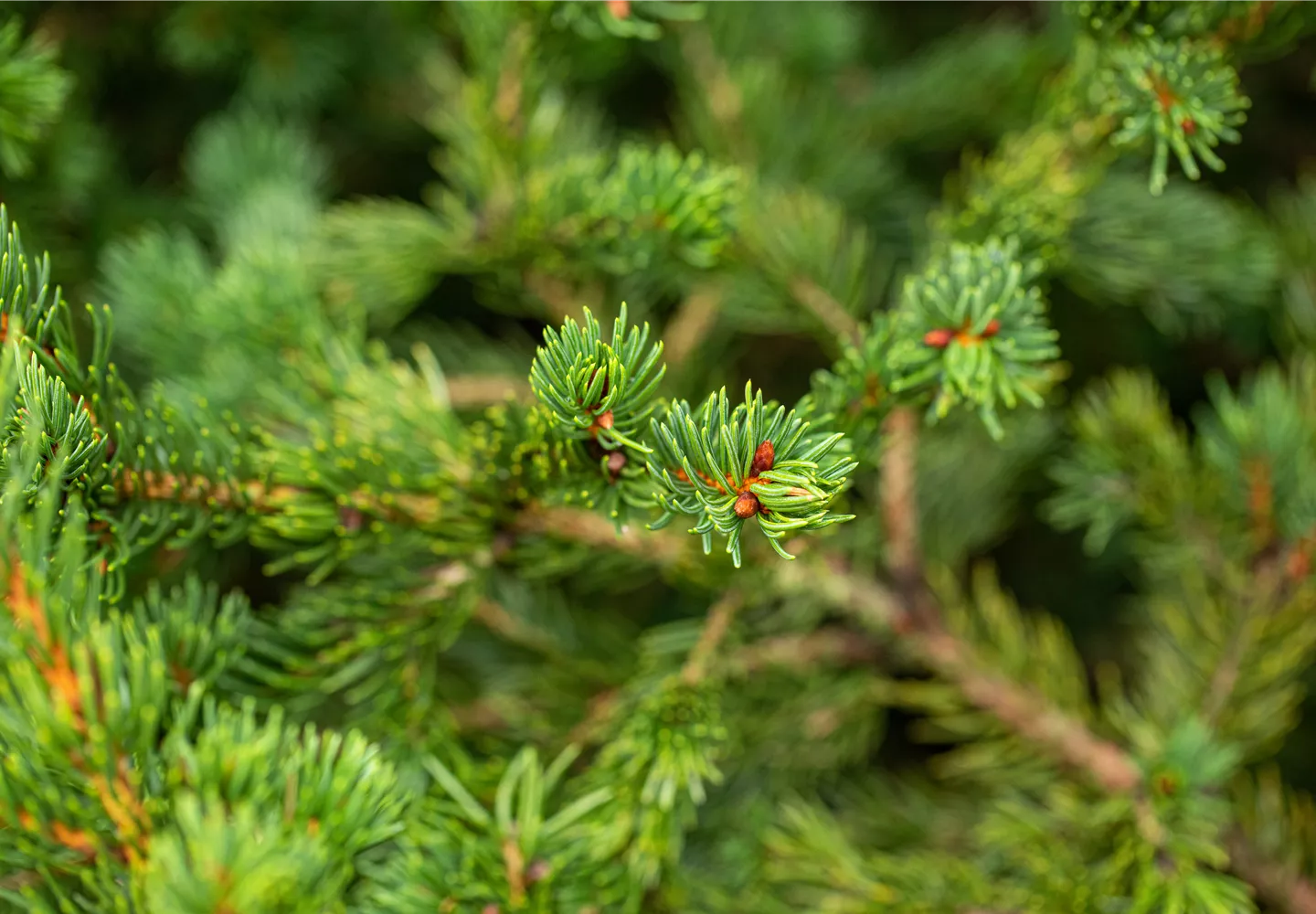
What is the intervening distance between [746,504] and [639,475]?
6 cm

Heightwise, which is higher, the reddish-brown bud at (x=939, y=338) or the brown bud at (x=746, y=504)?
the reddish-brown bud at (x=939, y=338)

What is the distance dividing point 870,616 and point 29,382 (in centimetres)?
44

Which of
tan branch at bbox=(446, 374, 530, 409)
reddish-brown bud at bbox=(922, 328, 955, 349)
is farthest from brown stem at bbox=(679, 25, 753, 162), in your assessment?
reddish-brown bud at bbox=(922, 328, 955, 349)

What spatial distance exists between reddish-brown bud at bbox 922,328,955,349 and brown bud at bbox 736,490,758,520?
128 millimetres

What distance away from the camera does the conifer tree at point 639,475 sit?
0.33 m

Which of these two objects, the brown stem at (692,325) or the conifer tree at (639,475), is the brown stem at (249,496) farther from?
the brown stem at (692,325)

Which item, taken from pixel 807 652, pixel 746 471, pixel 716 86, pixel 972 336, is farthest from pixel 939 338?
pixel 716 86

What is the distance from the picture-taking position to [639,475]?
0.37 metres

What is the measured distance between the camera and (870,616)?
Answer: 572 millimetres

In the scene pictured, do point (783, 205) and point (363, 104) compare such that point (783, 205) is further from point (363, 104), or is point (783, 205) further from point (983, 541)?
point (363, 104)

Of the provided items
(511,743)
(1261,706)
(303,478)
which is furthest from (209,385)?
(1261,706)

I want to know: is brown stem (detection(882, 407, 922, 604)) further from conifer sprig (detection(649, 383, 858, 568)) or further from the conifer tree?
conifer sprig (detection(649, 383, 858, 568))

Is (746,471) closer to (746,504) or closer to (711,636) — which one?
(746,504)

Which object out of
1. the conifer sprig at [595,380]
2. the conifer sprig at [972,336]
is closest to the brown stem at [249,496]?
the conifer sprig at [595,380]
